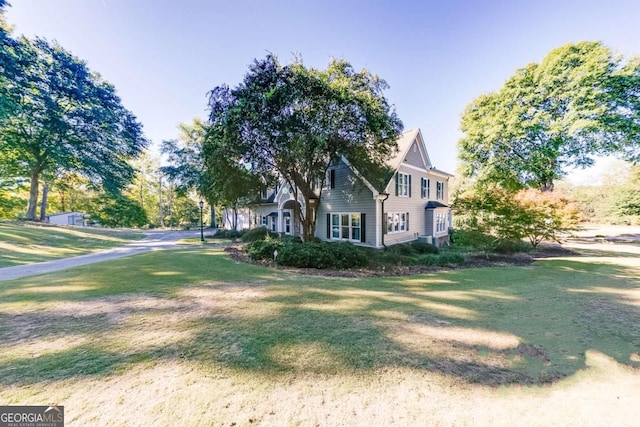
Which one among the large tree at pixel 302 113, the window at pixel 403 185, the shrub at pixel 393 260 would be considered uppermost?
the large tree at pixel 302 113

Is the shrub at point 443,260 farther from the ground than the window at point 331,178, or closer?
closer

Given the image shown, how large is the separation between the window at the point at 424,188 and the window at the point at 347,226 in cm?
658

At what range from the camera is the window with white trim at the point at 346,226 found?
16.3 meters

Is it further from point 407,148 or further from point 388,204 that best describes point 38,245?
point 407,148

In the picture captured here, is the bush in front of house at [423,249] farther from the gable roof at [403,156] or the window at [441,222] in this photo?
the window at [441,222]

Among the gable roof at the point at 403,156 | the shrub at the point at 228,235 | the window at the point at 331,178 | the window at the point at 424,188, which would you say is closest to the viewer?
the gable roof at the point at 403,156

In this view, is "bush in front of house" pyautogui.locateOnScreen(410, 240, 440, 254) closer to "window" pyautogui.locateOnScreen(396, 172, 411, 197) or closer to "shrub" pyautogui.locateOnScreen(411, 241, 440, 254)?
"shrub" pyautogui.locateOnScreen(411, 241, 440, 254)

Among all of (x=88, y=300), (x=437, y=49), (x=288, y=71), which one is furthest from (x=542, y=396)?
(x=437, y=49)

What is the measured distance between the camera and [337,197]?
56.8 feet

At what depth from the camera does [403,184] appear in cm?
1714

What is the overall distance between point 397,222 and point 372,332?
13393 mm

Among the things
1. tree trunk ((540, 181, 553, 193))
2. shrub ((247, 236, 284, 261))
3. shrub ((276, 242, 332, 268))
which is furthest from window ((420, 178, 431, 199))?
tree trunk ((540, 181, 553, 193))

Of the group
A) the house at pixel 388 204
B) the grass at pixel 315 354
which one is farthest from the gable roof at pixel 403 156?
the grass at pixel 315 354

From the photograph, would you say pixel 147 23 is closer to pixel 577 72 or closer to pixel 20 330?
pixel 20 330
